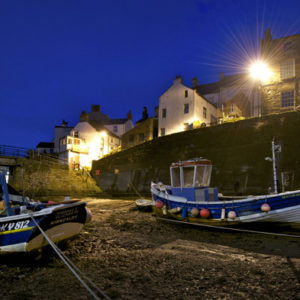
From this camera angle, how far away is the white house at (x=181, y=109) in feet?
109

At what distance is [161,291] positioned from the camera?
5.27m

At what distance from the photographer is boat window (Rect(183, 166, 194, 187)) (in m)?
13.3

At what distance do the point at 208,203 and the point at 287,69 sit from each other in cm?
2349

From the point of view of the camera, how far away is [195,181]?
13.2 metres

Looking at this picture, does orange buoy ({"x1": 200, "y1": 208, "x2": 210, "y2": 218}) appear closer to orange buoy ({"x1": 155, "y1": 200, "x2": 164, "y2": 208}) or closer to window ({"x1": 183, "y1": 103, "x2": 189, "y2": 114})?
orange buoy ({"x1": 155, "y1": 200, "x2": 164, "y2": 208})

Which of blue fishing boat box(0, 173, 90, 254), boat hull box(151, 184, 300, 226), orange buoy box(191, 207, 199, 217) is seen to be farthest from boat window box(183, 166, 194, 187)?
blue fishing boat box(0, 173, 90, 254)

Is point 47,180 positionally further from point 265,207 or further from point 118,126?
point 118,126

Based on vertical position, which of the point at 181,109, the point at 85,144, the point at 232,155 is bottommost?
the point at 232,155

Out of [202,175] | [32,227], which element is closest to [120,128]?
[202,175]

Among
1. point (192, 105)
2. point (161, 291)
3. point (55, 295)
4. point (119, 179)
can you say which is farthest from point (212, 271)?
point (192, 105)

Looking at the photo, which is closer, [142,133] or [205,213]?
[205,213]

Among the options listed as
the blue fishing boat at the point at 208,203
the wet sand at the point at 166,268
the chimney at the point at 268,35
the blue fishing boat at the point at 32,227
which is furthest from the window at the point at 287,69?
the blue fishing boat at the point at 32,227

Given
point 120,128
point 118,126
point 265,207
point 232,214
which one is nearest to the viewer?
point 265,207

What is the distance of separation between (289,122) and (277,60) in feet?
37.4
